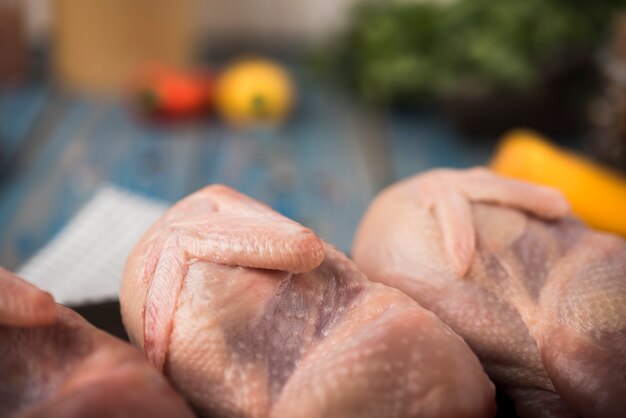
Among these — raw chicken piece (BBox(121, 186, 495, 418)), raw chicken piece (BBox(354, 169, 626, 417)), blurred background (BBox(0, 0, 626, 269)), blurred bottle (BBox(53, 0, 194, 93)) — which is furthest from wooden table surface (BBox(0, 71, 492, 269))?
raw chicken piece (BBox(121, 186, 495, 418))

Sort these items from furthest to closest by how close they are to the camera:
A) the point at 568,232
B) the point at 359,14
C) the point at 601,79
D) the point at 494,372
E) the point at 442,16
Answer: the point at 359,14, the point at 442,16, the point at 601,79, the point at 568,232, the point at 494,372

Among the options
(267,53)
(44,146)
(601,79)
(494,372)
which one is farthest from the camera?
(267,53)

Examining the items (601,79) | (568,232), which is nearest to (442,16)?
(601,79)

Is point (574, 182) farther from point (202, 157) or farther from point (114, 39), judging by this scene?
point (114, 39)

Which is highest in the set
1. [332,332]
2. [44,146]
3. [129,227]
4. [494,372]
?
[332,332]

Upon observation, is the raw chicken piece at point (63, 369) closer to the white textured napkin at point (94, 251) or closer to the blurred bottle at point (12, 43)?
the white textured napkin at point (94, 251)

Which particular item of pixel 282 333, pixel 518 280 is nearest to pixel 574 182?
pixel 518 280

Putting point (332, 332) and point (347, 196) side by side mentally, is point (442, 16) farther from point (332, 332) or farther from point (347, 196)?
point (332, 332)
